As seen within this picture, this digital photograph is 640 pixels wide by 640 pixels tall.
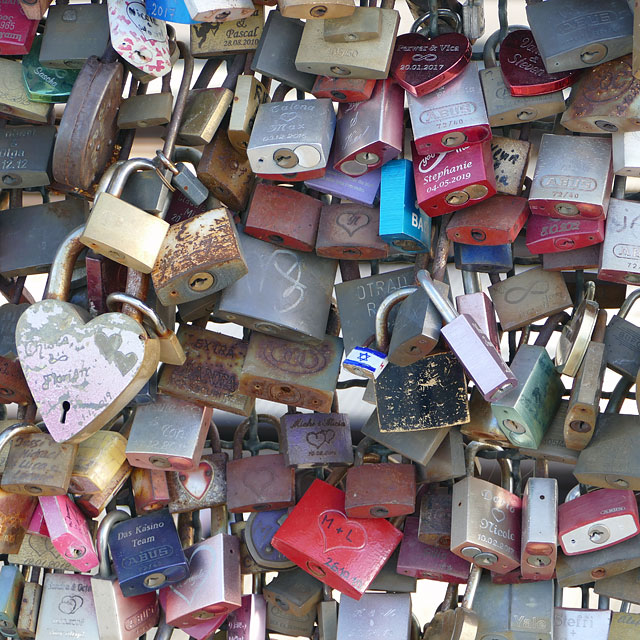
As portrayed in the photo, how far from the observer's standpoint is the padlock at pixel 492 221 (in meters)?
1.05

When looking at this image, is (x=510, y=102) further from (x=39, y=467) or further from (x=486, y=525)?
(x=39, y=467)

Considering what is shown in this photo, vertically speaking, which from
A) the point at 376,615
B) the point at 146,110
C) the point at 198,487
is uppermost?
the point at 146,110

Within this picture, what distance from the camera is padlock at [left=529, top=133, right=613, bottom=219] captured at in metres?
1.02

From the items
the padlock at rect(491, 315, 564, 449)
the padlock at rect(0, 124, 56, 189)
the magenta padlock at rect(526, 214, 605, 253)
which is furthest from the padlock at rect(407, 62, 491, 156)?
the padlock at rect(0, 124, 56, 189)

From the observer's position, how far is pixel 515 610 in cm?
112

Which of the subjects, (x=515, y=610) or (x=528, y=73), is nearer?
(x=528, y=73)

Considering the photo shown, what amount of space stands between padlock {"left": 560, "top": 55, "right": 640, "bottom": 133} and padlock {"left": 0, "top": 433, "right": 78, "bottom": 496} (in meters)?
0.68

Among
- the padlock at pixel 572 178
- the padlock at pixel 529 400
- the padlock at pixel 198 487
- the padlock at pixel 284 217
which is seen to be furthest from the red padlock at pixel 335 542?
the padlock at pixel 572 178

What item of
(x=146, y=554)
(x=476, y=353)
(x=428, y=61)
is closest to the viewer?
(x=476, y=353)

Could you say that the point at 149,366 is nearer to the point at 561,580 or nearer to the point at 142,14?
the point at 142,14

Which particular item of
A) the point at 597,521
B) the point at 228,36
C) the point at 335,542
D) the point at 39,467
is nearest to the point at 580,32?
the point at 228,36

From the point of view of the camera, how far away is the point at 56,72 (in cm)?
116

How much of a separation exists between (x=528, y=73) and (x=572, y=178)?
12 centimetres

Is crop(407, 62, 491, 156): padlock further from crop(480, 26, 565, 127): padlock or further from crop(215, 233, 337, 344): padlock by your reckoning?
crop(215, 233, 337, 344): padlock
